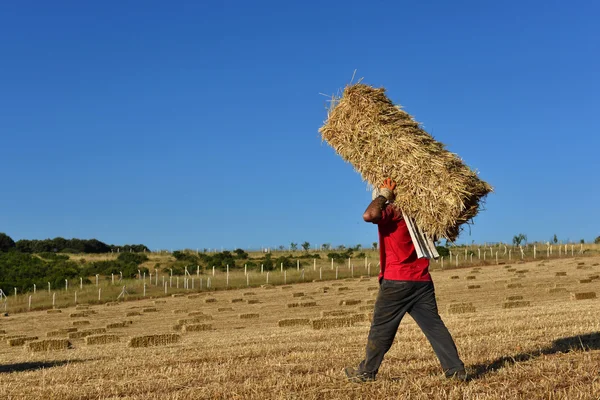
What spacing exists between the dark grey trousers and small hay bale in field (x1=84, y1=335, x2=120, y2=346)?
13340 mm

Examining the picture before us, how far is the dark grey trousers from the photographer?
325 inches

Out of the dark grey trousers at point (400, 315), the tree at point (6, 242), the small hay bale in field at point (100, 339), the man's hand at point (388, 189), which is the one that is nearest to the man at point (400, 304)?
the dark grey trousers at point (400, 315)

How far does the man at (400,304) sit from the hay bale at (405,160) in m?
0.45

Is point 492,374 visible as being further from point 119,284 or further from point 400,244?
point 119,284

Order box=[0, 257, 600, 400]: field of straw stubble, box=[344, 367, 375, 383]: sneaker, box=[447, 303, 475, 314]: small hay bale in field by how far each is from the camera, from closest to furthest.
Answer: box=[0, 257, 600, 400]: field of straw stubble
box=[344, 367, 375, 383]: sneaker
box=[447, 303, 475, 314]: small hay bale in field

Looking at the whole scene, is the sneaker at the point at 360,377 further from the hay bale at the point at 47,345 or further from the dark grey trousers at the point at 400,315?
the hay bale at the point at 47,345

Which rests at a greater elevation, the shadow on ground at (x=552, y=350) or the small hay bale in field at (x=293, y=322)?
the shadow on ground at (x=552, y=350)

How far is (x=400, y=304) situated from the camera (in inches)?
328

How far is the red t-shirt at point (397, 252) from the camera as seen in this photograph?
834 cm

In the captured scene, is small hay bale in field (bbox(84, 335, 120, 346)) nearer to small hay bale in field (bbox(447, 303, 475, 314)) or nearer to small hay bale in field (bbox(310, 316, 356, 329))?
small hay bale in field (bbox(310, 316, 356, 329))

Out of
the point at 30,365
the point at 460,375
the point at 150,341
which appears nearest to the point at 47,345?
the point at 150,341

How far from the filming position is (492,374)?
8.61 metres

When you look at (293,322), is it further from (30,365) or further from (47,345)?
(30,365)

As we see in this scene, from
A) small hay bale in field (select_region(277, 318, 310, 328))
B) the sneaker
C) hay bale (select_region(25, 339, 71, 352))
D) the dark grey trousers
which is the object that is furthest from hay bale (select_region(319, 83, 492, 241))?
hay bale (select_region(25, 339, 71, 352))
